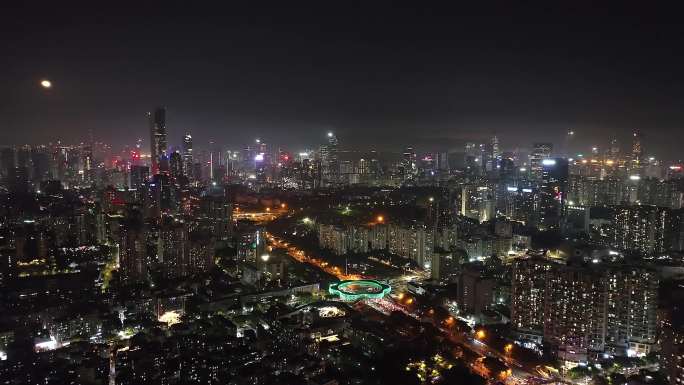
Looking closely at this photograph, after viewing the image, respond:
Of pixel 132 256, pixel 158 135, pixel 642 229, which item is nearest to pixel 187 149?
pixel 158 135

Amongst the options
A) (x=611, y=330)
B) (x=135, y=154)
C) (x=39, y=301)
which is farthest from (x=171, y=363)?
(x=135, y=154)

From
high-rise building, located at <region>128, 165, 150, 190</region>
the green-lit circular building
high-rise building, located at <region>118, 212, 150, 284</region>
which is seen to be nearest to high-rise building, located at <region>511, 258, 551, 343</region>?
the green-lit circular building

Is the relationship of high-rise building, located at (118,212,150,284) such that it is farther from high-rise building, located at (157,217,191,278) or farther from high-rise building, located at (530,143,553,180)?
high-rise building, located at (530,143,553,180)

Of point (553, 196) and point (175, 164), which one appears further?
point (175, 164)

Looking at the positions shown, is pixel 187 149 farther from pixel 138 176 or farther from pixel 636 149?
pixel 636 149

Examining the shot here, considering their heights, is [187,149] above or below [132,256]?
above

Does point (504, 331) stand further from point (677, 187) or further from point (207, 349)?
point (677, 187)

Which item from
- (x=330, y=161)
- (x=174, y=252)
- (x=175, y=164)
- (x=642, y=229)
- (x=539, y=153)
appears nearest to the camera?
(x=174, y=252)
